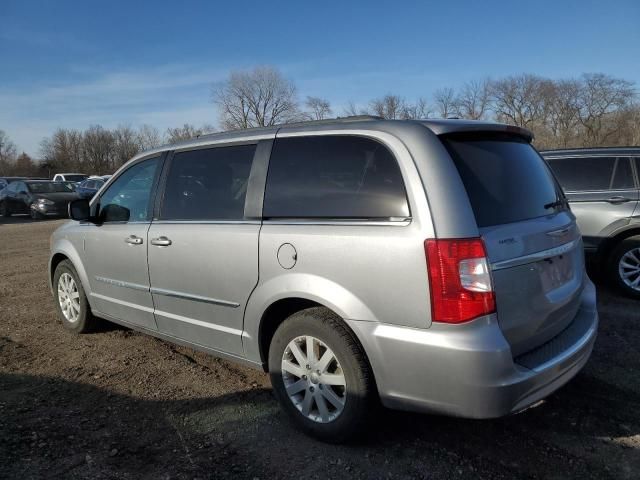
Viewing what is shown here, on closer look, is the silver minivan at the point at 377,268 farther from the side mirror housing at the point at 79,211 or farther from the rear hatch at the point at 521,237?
the side mirror housing at the point at 79,211

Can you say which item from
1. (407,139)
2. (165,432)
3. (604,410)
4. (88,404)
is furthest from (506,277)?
(88,404)

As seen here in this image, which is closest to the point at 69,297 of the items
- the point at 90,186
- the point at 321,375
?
the point at 321,375

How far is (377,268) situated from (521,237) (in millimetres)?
771

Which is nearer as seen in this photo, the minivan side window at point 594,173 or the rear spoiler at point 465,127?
the rear spoiler at point 465,127

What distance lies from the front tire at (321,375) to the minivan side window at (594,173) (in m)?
4.77

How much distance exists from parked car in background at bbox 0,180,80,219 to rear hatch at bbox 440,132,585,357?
19780 millimetres

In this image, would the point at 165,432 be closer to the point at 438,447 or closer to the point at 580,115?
the point at 438,447

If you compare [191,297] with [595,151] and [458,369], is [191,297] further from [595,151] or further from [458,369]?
[595,151]

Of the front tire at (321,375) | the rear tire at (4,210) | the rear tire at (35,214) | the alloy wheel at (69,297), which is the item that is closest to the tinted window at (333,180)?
the front tire at (321,375)

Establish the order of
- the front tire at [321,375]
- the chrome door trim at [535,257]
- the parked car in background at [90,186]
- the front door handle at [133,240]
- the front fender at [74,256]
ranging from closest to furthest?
the chrome door trim at [535,257] → the front tire at [321,375] → the front door handle at [133,240] → the front fender at [74,256] → the parked car in background at [90,186]

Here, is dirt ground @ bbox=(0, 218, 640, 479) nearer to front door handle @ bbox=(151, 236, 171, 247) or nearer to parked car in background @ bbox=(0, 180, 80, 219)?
front door handle @ bbox=(151, 236, 171, 247)

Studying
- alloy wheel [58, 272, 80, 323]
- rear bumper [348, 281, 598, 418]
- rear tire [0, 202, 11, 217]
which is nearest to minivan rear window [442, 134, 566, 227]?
rear bumper [348, 281, 598, 418]

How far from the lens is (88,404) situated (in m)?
3.54

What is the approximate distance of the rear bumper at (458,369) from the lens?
92.6 inches
